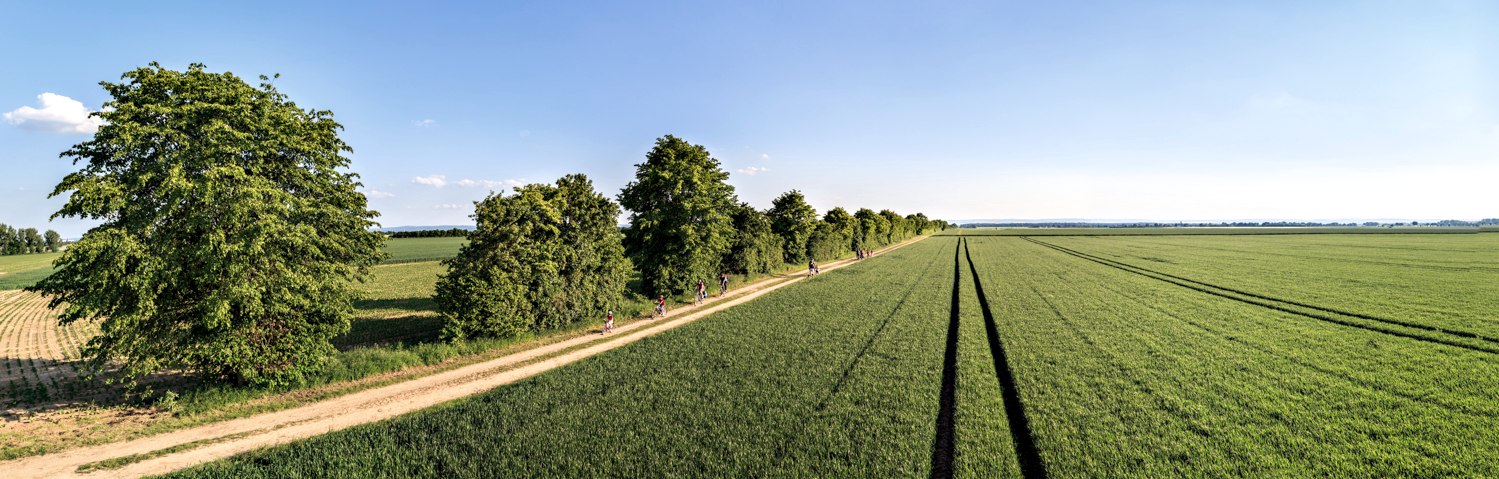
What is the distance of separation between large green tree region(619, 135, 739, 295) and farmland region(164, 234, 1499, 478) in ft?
31.0

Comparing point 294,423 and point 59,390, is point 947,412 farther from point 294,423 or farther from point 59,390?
point 59,390

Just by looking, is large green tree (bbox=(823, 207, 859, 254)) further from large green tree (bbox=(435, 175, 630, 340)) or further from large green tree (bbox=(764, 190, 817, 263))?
large green tree (bbox=(435, 175, 630, 340))

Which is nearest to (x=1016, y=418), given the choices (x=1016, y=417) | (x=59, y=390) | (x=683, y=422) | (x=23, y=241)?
(x=1016, y=417)

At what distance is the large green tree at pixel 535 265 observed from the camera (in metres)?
21.7

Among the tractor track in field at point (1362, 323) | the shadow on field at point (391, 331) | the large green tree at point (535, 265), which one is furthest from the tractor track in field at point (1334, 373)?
the shadow on field at point (391, 331)

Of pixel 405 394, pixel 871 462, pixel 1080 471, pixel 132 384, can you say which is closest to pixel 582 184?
pixel 405 394

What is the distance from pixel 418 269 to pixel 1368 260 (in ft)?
374

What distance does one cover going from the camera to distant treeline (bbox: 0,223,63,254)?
338 ft

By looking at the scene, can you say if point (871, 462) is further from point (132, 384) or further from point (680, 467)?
point (132, 384)

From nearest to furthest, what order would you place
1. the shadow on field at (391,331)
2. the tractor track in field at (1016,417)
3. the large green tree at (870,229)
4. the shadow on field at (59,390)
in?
1. the tractor track in field at (1016,417)
2. the shadow on field at (59,390)
3. the shadow on field at (391,331)
4. the large green tree at (870,229)

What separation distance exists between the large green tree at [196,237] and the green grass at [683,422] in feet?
18.2

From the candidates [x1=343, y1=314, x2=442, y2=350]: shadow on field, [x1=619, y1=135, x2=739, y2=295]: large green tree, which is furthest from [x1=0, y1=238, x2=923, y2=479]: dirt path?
[x1=619, y1=135, x2=739, y2=295]: large green tree

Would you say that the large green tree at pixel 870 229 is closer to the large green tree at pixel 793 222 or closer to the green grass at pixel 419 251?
the large green tree at pixel 793 222

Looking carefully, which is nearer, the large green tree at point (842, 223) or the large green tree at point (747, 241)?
the large green tree at point (747, 241)
